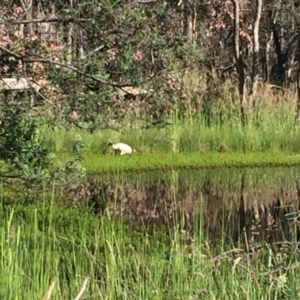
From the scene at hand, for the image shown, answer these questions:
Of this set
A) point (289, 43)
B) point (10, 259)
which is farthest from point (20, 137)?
point (289, 43)

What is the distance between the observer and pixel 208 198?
28.3ft

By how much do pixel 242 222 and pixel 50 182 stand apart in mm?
2305

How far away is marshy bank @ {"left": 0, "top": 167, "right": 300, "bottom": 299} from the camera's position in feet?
12.0

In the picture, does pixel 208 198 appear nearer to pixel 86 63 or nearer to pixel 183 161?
pixel 183 161

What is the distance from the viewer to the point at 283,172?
34.4 feet

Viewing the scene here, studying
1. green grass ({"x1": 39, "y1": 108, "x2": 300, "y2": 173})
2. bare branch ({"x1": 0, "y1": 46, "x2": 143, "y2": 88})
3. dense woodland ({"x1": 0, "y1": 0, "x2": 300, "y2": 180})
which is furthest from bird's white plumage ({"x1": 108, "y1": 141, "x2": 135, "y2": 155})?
bare branch ({"x1": 0, "y1": 46, "x2": 143, "y2": 88})

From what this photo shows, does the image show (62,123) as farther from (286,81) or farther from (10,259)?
(286,81)

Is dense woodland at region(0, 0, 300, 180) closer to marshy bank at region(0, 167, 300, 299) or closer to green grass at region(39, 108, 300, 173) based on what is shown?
marshy bank at region(0, 167, 300, 299)

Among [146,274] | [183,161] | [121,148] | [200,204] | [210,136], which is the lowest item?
[146,274]

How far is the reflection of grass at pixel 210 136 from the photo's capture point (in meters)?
11.7

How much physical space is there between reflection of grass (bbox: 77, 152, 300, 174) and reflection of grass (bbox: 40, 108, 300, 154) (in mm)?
351

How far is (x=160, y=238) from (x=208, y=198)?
2521mm

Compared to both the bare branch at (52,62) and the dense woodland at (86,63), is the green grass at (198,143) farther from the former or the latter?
the bare branch at (52,62)

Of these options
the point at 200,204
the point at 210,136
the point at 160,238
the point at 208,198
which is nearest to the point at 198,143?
the point at 210,136
